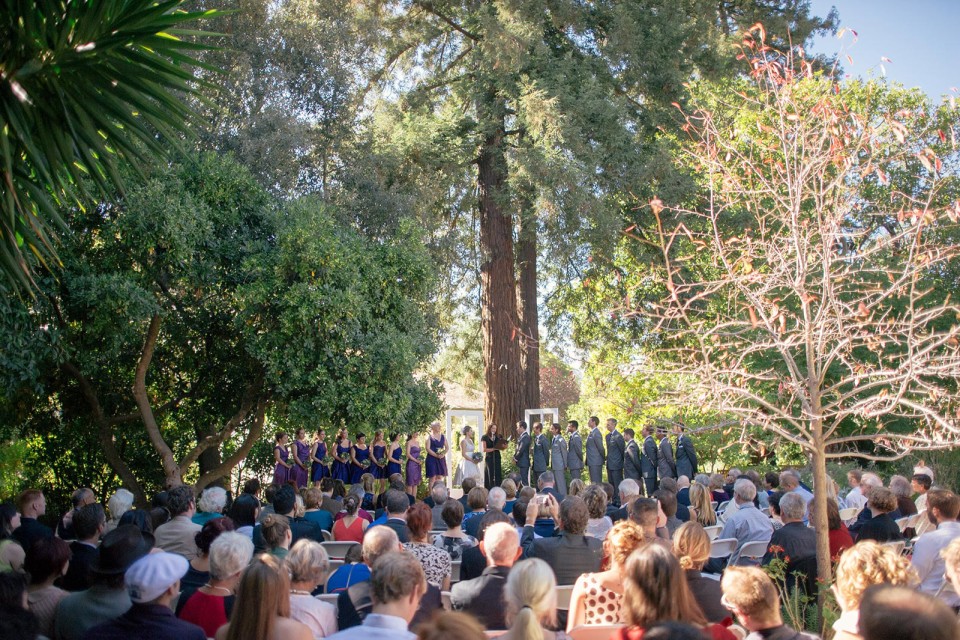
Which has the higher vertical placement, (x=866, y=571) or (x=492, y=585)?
(x=866, y=571)

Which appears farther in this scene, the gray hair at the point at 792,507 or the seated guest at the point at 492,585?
the gray hair at the point at 792,507

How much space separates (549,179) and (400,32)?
668 cm

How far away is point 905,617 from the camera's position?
2.71 m

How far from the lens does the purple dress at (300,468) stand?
17.0m

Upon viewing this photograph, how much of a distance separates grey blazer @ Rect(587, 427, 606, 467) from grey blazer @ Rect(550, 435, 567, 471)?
0.57 m

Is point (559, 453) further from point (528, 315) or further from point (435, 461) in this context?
point (528, 315)

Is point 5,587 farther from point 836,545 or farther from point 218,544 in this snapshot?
point 836,545

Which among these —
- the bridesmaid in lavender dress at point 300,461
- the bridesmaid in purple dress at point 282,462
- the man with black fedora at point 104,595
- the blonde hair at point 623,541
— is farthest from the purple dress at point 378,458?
the blonde hair at point 623,541

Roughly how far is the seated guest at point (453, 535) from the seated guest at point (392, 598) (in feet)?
9.95

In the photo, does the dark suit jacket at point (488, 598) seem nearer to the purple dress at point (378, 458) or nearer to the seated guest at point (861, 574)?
the seated guest at point (861, 574)

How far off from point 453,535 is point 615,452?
11733 millimetres

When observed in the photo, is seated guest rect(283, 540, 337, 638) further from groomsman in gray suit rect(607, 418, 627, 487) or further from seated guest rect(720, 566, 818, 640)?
groomsman in gray suit rect(607, 418, 627, 487)

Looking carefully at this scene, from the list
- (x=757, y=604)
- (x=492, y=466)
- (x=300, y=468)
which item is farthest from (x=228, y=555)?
(x=492, y=466)

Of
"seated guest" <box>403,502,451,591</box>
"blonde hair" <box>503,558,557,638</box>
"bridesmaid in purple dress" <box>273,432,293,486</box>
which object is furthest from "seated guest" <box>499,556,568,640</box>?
"bridesmaid in purple dress" <box>273,432,293,486</box>
